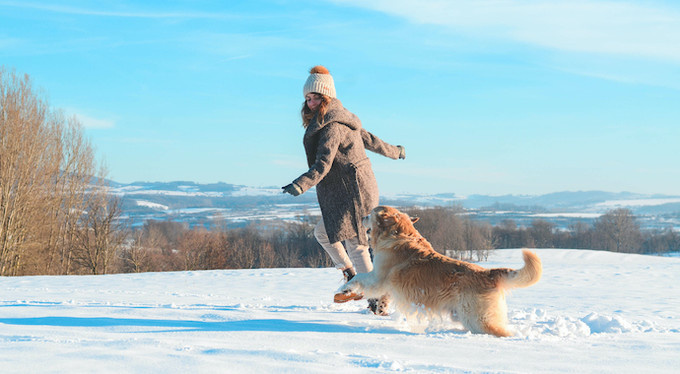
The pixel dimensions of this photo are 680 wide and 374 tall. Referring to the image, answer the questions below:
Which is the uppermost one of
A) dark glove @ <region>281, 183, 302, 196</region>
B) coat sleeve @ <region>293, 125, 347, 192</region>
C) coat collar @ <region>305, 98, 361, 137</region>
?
coat collar @ <region>305, 98, 361, 137</region>

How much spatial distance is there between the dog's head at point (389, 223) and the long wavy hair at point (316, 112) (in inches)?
38.2

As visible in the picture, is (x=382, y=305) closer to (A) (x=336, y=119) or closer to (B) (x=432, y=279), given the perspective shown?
(B) (x=432, y=279)

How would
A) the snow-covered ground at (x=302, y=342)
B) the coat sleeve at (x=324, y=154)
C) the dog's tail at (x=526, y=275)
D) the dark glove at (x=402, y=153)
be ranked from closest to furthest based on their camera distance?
the snow-covered ground at (x=302, y=342)
the dog's tail at (x=526, y=275)
the coat sleeve at (x=324, y=154)
the dark glove at (x=402, y=153)

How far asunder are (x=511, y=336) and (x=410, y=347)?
0.86 meters

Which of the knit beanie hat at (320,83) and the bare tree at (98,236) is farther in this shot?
the bare tree at (98,236)

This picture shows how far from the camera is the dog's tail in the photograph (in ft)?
11.4

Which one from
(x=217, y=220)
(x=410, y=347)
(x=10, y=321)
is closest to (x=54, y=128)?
(x=10, y=321)

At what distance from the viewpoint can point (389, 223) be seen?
4035 mm

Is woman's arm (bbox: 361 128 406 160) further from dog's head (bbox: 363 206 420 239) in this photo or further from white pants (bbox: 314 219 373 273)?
dog's head (bbox: 363 206 420 239)

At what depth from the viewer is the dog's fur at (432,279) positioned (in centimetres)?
350

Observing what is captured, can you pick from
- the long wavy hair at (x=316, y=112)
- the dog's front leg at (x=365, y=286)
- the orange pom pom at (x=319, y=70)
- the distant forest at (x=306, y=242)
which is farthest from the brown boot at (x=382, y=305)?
the distant forest at (x=306, y=242)

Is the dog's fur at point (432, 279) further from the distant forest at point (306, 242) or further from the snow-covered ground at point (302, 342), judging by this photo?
the distant forest at point (306, 242)

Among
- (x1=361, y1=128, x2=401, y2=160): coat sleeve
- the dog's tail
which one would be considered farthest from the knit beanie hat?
the dog's tail

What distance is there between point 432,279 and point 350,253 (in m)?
1.22
